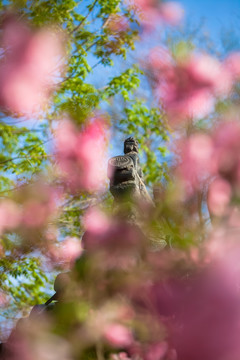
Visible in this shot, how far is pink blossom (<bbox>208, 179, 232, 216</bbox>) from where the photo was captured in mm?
1029

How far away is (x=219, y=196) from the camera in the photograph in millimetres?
1068

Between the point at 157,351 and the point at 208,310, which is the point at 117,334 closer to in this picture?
the point at 157,351

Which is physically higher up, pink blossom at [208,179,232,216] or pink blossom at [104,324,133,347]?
pink blossom at [208,179,232,216]

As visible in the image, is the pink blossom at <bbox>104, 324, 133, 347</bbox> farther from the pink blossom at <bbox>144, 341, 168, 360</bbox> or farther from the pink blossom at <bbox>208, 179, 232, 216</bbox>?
the pink blossom at <bbox>208, 179, 232, 216</bbox>

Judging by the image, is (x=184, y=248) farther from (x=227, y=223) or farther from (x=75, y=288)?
(x=75, y=288)

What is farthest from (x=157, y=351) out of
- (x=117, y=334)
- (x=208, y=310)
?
(x=208, y=310)

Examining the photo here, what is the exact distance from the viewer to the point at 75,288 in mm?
929

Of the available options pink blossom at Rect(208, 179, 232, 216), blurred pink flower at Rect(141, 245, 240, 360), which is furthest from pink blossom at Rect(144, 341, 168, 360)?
pink blossom at Rect(208, 179, 232, 216)

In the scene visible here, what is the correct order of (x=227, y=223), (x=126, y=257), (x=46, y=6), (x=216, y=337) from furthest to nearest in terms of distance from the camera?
(x=46, y=6), (x=126, y=257), (x=227, y=223), (x=216, y=337)

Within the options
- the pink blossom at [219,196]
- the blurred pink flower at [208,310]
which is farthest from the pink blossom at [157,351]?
the pink blossom at [219,196]

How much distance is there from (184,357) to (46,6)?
3.51m

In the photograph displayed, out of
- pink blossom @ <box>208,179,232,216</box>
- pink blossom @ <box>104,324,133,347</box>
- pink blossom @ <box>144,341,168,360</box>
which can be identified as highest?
pink blossom @ <box>208,179,232,216</box>

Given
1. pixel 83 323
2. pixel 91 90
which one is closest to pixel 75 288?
pixel 83 323

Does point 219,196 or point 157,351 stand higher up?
point 219,196
